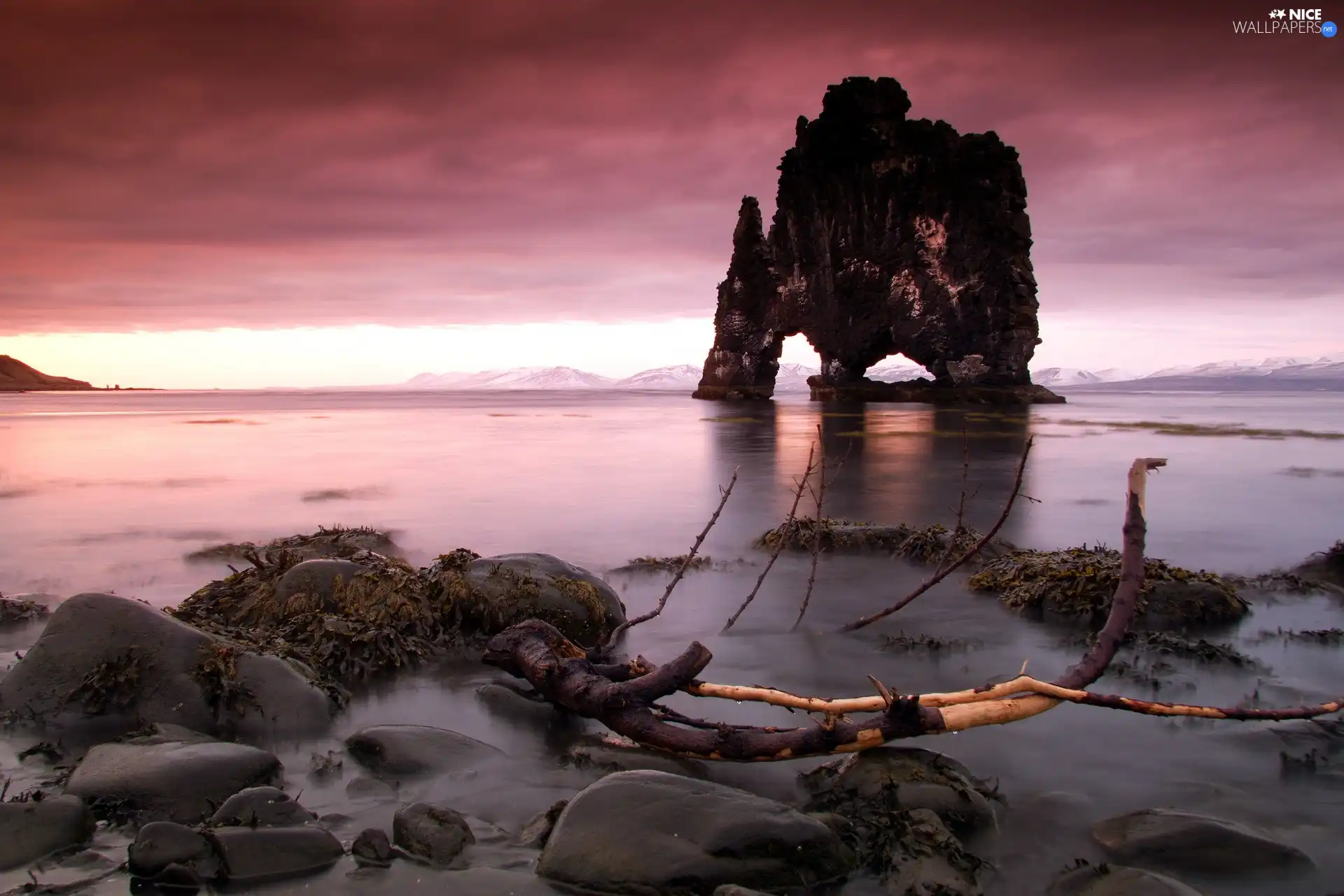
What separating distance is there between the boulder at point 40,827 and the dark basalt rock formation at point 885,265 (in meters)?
65.6

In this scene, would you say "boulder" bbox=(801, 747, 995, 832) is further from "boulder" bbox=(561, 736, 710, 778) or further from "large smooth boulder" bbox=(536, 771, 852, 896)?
"boulder" bbox=(561, 736, 710, 778)

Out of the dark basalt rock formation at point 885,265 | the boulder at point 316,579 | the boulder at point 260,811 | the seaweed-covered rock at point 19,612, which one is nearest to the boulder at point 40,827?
the boulder at point 260,811

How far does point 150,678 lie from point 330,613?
169 cm

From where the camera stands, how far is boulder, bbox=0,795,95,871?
3137mm

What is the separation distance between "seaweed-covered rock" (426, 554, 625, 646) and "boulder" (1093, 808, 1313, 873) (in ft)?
12.5

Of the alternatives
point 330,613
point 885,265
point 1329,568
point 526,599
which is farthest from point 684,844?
point 885,265

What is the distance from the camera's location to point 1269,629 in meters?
6.56

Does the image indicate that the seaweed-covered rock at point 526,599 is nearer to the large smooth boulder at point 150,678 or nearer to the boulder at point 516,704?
the boulder at point 516,704

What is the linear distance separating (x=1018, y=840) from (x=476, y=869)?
7.20 feet

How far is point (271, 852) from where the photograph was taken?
10.5 feet

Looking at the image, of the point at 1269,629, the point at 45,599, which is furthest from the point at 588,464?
the point at 1269,629

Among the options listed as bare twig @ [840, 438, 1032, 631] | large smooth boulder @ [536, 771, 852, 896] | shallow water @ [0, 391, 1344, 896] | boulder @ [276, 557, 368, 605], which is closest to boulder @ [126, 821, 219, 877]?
shallow water @ [0, 391, 1344, 896]

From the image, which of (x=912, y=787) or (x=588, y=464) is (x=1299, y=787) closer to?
(x=912, y=787)

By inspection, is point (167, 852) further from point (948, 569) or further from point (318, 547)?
point (318, 547)
